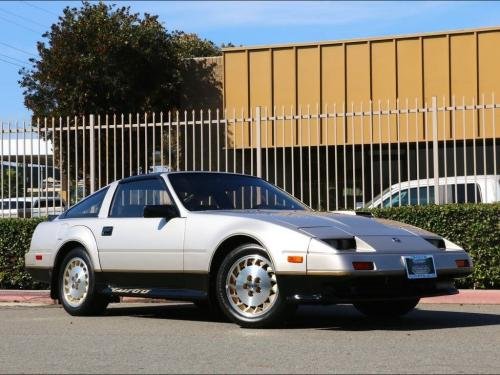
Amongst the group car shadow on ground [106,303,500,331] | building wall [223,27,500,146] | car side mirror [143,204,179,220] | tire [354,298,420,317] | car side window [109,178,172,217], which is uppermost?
building wall [223,27,500,146]

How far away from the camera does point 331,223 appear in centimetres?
822

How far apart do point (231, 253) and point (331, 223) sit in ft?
3.16

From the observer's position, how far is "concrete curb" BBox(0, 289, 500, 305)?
36.7 ft

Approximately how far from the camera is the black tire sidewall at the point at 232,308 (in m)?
8.00

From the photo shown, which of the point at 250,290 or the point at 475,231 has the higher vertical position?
the point at 475,231

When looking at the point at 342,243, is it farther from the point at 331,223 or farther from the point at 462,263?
the point at 462,263

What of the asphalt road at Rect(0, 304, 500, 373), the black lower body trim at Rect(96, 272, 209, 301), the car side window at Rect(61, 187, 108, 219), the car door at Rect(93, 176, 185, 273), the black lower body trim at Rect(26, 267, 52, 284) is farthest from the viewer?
the black lower body trim at Rect(26, 267, 52, 284)

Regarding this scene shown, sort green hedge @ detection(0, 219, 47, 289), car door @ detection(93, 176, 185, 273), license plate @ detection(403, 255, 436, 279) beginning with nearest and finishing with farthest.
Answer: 1. license plate @ detection(403, 255, 436, 279)
2. car door @ detection(93, 176, 185, 273)
3. green hedge @ detection(0, 219, 47, 289)

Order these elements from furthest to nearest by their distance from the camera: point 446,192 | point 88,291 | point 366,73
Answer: point 366,73 < point 446,192 < point 88,291

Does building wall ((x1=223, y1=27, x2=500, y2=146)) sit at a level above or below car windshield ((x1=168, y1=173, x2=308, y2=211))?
above

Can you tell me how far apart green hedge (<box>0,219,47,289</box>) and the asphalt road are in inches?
155

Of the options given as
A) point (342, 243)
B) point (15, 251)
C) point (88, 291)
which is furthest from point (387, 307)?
point (15, 251)

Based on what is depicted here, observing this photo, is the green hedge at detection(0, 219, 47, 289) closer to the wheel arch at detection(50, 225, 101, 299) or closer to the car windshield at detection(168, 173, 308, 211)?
the wheel arch at detection(50, 225, 101, 299)

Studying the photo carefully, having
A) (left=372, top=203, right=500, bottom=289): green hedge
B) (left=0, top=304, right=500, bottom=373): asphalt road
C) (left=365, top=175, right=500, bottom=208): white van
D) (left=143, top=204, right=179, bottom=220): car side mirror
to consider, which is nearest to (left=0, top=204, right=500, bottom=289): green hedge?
(left=372, top=203, right=500, bottom=289): green hedge
